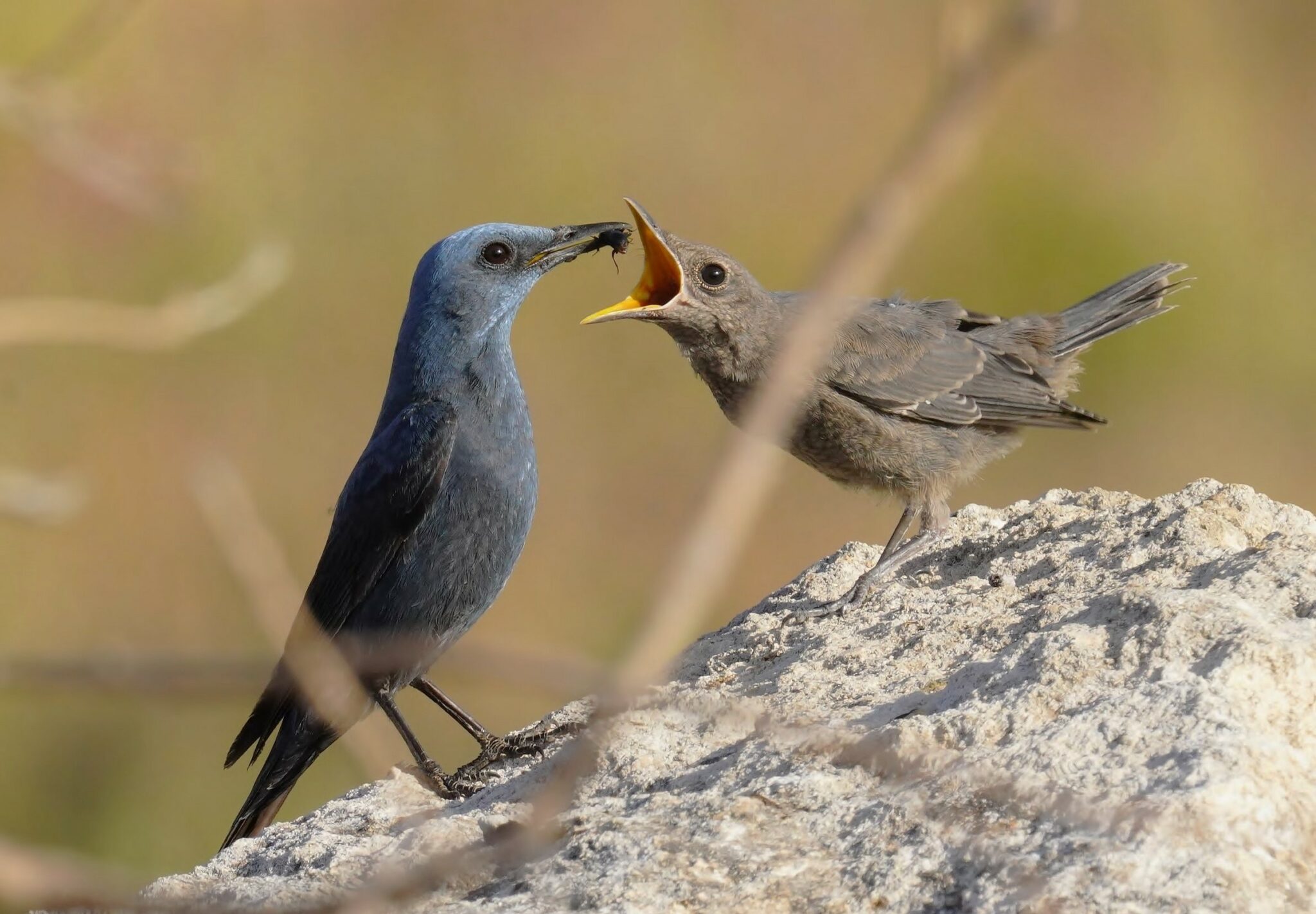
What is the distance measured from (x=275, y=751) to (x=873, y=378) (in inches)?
97.3

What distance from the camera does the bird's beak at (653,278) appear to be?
5406 mm

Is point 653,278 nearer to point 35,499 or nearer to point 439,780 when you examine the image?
point 439,780

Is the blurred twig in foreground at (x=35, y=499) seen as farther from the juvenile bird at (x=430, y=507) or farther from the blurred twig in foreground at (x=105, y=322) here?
the juvenile bird at (x=430, y=507)

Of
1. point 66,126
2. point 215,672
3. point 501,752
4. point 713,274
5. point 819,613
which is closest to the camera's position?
point 215,672

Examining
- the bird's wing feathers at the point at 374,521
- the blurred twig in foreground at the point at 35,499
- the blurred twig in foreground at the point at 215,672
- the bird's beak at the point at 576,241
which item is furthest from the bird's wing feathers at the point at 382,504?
the blurred twig in foreground at the point at 215,672

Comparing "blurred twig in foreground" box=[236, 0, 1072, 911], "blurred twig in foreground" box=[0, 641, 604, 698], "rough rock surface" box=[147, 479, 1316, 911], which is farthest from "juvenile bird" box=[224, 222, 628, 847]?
"blurred twig in foreground" box=[236, 0, 1072, 911]

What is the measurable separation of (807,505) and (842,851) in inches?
354

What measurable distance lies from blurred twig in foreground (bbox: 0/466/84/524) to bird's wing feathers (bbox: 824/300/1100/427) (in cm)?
355

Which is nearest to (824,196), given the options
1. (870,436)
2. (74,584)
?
(74,584)

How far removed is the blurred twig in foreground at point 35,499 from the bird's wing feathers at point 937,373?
3548mm

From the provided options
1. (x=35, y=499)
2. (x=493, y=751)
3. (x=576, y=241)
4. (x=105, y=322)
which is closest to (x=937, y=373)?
(x=576, y=241)

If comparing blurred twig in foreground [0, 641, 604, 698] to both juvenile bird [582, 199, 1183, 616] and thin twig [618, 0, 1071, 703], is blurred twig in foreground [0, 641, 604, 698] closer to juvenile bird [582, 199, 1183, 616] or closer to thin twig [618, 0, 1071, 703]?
thin twig [618, 0, 1071, 703]

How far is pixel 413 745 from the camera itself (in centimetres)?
461

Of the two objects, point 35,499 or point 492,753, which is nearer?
point 35,499
